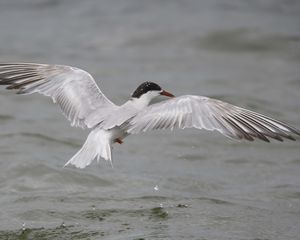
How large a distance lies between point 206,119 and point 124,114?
773 millimetres

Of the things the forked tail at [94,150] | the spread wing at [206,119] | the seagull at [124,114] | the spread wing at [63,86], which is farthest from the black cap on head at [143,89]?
the forked tail at [94,150]

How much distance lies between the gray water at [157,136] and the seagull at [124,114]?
889 millimetres

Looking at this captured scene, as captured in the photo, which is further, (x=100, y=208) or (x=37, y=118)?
(x=37, y=118)

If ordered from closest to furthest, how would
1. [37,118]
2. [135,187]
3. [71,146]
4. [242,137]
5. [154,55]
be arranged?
[242,137] → [135,187] → [71,146] → [37,118] → [154,55]

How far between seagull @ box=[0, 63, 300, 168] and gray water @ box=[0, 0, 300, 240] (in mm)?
889

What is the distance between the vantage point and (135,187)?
8.92 m

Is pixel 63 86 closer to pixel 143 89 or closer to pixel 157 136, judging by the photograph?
pixel 143 89

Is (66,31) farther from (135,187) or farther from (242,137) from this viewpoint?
(242,137)

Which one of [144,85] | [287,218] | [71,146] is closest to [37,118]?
[71,146]

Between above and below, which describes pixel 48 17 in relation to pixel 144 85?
above

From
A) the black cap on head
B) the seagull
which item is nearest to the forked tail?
the seagull

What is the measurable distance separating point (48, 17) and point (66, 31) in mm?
948

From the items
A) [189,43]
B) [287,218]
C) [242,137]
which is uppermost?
[189,43]

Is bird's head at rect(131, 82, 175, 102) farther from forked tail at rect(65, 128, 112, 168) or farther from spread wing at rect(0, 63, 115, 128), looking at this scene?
forked tail at rect(65, 128, 112, 168)
